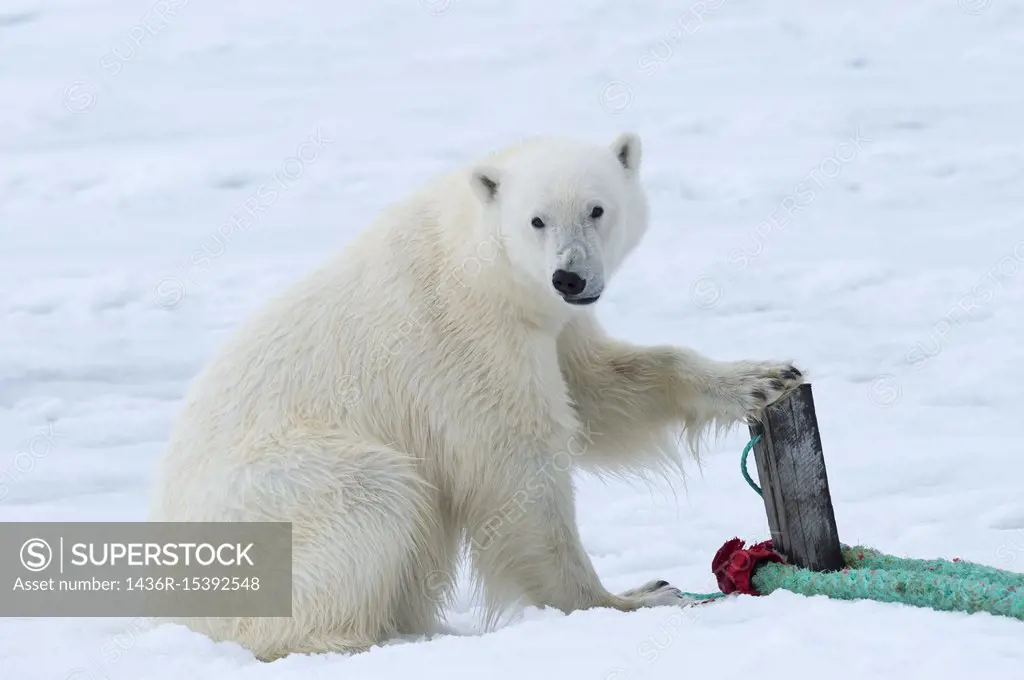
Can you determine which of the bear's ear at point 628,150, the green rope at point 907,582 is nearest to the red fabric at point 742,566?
the green rope at point 907,582

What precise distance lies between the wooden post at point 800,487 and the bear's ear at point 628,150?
98cm

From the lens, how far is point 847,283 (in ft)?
28.7

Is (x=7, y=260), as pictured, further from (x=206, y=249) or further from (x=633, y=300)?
(x=633, y=300)

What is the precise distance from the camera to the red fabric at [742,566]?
4.05 meters

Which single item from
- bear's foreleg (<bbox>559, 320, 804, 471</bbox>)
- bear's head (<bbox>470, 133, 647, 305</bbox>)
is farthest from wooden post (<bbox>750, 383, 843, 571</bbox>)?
bear's head (<bbox>470, 133, 647, 305</bbox>)

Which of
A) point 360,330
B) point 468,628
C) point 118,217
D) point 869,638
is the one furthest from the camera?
point 118,217

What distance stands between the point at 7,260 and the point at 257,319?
643 centimetres

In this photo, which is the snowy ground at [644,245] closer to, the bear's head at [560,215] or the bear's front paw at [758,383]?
the bear's front paw at [758,383]

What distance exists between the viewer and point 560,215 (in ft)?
13.0

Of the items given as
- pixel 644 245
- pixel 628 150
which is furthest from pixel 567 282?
pixel 644 245

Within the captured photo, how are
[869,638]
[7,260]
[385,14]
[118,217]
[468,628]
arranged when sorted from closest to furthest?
1. [869,638]
2. [468,628]
3. [7,260]
4. [118,217]
5. [385,14]

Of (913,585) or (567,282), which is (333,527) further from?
(913,585)

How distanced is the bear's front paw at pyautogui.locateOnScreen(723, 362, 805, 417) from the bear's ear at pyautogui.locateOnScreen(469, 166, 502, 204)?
1020 mm

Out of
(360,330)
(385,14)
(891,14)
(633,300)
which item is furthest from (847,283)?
(385,14)
